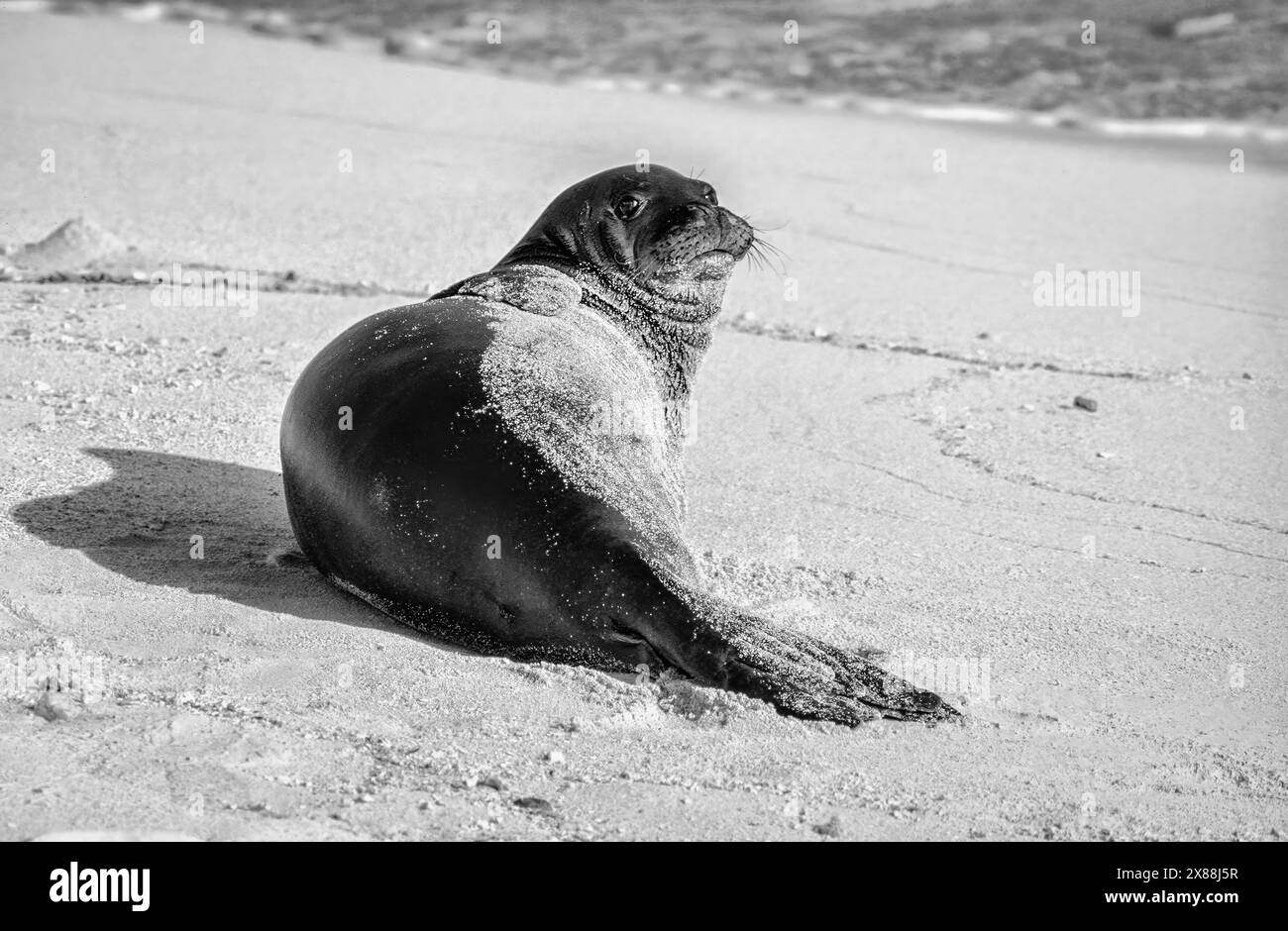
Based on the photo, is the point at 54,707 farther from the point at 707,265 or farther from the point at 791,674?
the point at 707,265

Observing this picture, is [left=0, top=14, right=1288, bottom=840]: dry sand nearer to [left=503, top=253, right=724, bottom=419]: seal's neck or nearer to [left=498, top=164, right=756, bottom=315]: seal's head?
[left=503, top=253, right=724, bottom=419]: seal's neck

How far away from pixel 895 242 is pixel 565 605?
19.0ft

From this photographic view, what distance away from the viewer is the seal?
365cm

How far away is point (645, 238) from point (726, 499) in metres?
0.94

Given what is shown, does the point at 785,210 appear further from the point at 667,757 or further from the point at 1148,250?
the point at 667,757

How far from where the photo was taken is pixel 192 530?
4.62 meters

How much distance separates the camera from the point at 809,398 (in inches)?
253

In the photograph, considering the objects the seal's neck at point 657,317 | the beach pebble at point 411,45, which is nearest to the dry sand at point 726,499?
the seal's neck at point 657,317

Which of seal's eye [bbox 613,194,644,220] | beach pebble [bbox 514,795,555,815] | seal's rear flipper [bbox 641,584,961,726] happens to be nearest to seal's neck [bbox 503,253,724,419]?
seal's eye [bbox 613,194,644,220]

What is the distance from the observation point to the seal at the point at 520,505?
12.0 feet

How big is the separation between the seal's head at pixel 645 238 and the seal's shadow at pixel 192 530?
114cm

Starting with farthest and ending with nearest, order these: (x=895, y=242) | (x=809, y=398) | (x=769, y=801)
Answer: (x=895, y=242)
(x=809, y=398)
(x=769, y=801)

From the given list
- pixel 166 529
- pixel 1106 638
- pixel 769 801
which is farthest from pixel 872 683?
pixel 166 529
